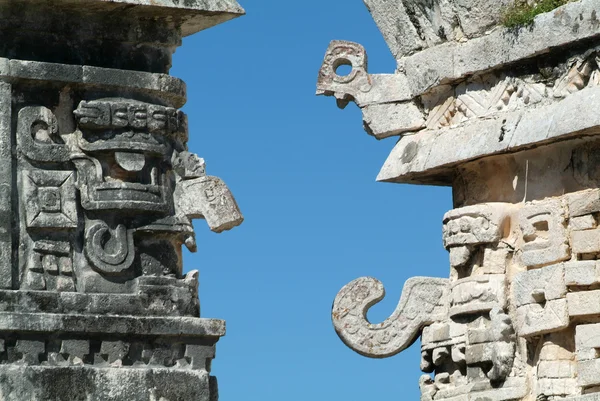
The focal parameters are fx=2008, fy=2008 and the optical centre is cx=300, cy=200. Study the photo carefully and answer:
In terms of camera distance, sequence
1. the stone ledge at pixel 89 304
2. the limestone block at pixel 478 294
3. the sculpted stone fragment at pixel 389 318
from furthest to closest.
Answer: the sculpted stone fragment at pixel 389 318, the limestone block at pixel 478 294, the stone ledge at pixel 89 304

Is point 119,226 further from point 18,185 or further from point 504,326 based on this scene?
point 504,326

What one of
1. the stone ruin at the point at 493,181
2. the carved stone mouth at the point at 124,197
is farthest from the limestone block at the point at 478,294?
the carved stone mouth at the point at 124,197

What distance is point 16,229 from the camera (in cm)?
1154

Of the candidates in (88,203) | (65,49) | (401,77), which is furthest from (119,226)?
(401,77)

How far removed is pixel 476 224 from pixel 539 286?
2.14ft

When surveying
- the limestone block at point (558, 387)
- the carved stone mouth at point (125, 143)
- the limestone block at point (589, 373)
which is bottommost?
the limestone block at point (558, 387)

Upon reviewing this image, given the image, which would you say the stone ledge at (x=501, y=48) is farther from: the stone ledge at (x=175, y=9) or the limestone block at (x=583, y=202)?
the stone ledge at (x=175, y=9)

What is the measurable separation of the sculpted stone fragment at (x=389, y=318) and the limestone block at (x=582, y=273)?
1.20 metres

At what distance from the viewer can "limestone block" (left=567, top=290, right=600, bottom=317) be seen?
38.3 feet

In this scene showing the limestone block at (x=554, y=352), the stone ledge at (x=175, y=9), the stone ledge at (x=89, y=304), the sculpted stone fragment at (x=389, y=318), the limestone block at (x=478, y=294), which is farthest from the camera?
the sculpted stone fragment at (x=389, y=318)

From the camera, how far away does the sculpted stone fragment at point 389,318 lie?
12.9 m

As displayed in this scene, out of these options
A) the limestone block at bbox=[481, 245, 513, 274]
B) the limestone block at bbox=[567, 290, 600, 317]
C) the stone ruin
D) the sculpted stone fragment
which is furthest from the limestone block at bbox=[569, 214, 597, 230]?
the sculpted stone fragment

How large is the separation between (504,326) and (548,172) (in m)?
0.97

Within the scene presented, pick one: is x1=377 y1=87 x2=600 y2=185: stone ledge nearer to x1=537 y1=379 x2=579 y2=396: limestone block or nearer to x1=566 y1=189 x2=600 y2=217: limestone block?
x1=566 y1=189 x2=600 y2=217: limestone block
